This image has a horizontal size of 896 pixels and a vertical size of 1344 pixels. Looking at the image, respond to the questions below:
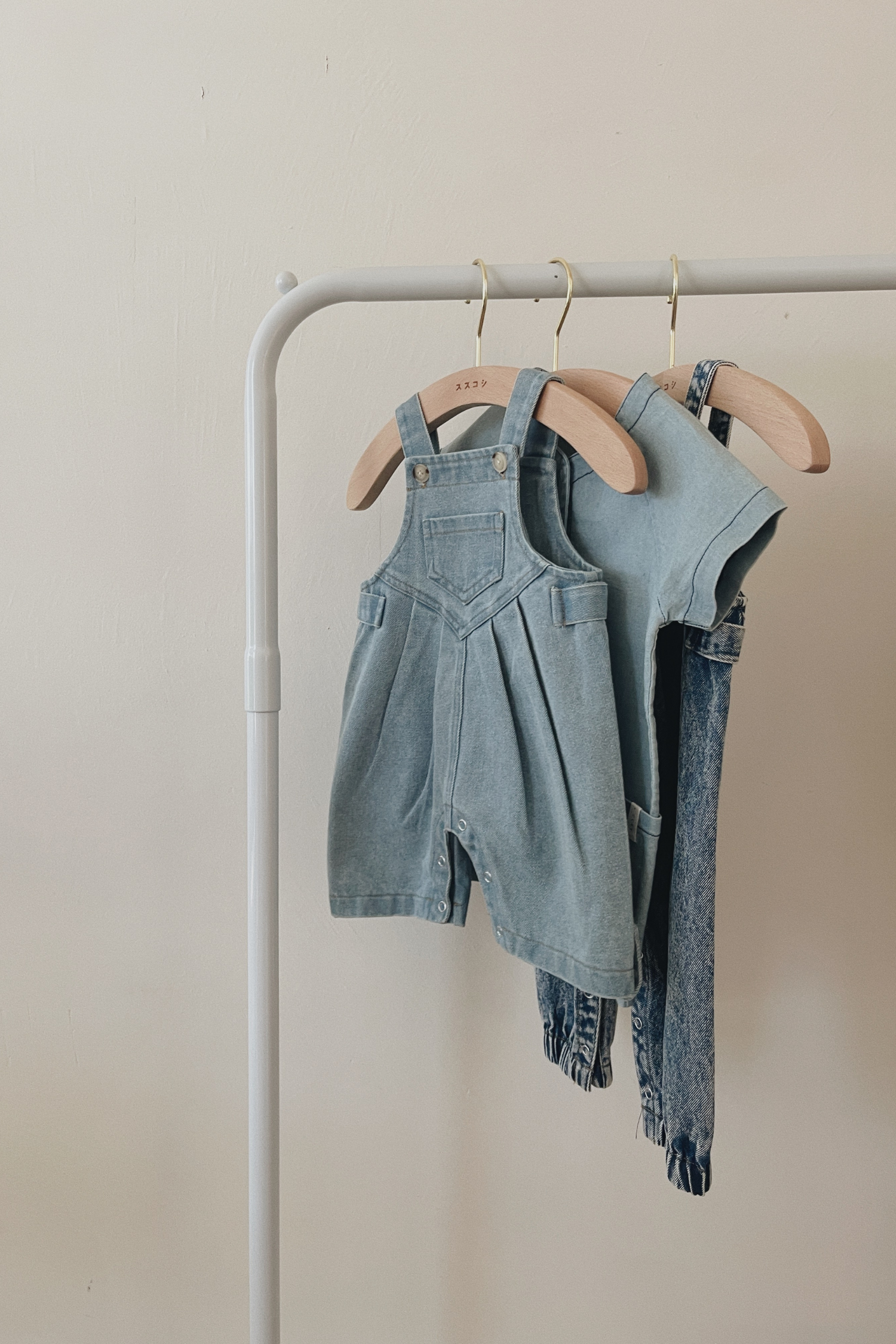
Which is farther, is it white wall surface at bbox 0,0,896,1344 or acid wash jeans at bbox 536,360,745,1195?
white wall surface at bbox 0,0,896,1344

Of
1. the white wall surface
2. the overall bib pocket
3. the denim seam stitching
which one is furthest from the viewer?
the white wall surface

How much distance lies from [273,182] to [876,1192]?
1.41 m

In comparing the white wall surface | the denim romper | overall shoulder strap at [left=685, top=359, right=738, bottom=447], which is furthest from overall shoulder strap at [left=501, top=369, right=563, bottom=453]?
the white wall surface

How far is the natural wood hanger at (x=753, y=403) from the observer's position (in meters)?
0.63

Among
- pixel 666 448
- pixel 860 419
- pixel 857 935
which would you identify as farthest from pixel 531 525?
pixel 857 935

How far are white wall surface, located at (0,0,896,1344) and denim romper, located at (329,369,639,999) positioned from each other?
0.92 feet

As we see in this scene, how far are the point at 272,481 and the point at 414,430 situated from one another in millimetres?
130

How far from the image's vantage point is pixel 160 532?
3.48 feet

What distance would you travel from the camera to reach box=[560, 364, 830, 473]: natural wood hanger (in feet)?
2.06

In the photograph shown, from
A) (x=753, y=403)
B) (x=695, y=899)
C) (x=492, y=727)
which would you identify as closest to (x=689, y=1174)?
(x=695, y=899)

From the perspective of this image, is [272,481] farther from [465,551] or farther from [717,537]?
[717,537]

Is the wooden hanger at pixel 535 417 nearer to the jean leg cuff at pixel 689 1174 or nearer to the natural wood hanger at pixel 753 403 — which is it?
the natural wood hanger at pixel 753 403

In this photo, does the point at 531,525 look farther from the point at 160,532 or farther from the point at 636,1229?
the point at 636,1229

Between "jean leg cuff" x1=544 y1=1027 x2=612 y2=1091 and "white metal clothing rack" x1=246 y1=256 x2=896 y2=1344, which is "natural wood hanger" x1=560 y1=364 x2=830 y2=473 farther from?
"jean leg cuff" x1=544 y1=1027 x2=612 y2=1091
